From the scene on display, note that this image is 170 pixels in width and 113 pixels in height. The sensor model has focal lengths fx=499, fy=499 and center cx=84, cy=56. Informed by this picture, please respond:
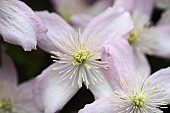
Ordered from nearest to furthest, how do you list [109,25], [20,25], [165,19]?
[20,25]
[109,25]
[165,19]

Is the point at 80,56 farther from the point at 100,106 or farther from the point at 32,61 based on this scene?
the point at 32,61

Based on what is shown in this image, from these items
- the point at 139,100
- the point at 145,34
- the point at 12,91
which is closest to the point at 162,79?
the point at 139,100

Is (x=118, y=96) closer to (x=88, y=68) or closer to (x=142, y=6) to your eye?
(x=88, y=68)

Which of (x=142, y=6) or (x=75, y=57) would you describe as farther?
(x=142, y=6)

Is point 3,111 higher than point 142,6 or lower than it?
lower

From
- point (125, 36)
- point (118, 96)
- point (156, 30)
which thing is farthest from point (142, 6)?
point (118, 96)

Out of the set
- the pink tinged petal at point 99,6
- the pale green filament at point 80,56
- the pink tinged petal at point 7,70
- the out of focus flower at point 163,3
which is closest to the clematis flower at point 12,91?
the pink tinged petal at point 7,70

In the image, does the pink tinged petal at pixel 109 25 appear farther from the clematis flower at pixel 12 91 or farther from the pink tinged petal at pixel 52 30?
the clematis flower at pixel 12 91
